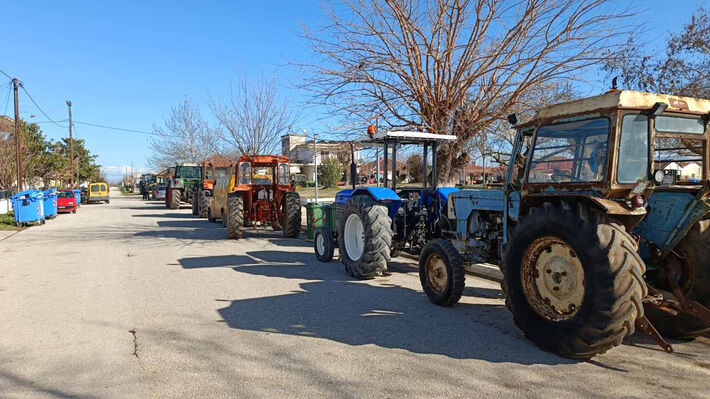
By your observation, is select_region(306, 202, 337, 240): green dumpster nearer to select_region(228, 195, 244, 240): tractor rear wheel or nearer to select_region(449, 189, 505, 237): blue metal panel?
select_region(228, 195, 244, 240): tractor rear wheel

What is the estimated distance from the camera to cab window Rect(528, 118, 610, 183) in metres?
4.54

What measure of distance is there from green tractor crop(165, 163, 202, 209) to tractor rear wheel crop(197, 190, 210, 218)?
6653mm

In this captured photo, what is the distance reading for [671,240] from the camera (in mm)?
4613

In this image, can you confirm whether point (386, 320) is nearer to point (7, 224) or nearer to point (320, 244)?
point (320, 244)

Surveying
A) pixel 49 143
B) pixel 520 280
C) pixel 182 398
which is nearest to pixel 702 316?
pixel 520 280

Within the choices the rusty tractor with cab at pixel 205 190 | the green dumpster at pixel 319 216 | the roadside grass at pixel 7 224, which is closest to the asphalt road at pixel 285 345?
the green dumpster at pixel 319 216

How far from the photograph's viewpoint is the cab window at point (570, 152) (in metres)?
4.54

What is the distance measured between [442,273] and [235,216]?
28.2ft

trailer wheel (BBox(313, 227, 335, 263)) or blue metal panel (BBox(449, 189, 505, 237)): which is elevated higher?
blue metal panel (BBox(449, 189, 505, 237))

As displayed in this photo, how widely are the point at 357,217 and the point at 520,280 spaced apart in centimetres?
416

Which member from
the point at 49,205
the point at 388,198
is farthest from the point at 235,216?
the point at 49,205

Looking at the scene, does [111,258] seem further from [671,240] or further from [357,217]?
[671,240]

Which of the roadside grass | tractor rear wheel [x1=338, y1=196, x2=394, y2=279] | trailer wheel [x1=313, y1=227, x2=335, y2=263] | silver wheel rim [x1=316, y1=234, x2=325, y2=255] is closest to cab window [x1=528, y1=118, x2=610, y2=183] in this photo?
tractor rear wheel [x1=338, y1=196, x2=394, y2=279]

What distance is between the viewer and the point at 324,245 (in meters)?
10.0
